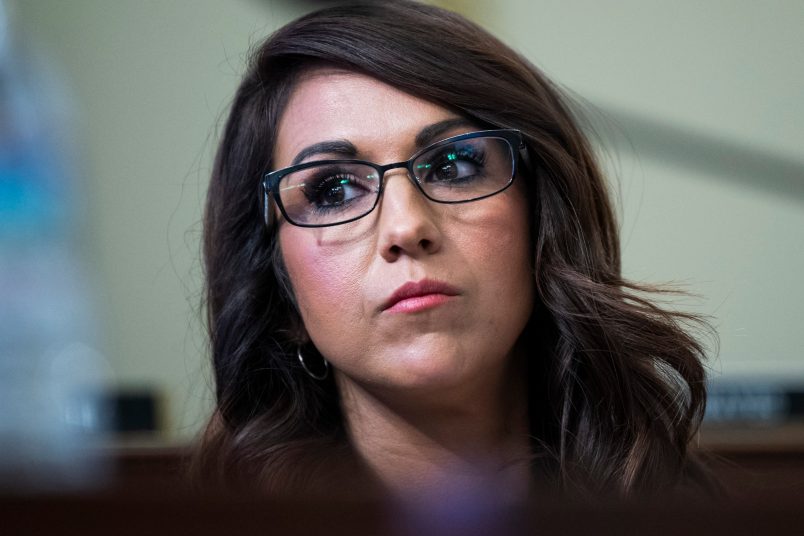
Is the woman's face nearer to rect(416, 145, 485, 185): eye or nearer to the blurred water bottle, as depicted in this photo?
rect(416, 145, 485, 185): eye

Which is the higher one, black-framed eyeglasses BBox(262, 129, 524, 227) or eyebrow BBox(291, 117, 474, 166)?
eyebrow BBox(291, 117, 474, 166)

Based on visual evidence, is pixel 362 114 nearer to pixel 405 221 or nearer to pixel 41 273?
pixel 405 221

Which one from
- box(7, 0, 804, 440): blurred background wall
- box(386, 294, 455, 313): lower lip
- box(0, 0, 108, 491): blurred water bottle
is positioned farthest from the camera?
box(0, 0, 108, 491): blurred water bottle

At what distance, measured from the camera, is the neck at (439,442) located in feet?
3.29

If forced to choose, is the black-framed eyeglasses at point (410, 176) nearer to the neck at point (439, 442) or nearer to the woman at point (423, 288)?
the woman at point (423, 288)

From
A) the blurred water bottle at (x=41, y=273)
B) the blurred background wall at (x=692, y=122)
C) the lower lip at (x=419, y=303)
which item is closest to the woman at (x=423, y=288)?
the lower lip at (x=419, y=303)

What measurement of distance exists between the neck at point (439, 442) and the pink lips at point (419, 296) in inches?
4.9

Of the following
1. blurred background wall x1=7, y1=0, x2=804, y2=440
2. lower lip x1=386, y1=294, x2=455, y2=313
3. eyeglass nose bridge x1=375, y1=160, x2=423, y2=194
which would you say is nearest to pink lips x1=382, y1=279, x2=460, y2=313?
lower lip x1=386, y1=294, x2=455, y2=313

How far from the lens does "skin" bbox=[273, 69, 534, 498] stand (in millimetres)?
916

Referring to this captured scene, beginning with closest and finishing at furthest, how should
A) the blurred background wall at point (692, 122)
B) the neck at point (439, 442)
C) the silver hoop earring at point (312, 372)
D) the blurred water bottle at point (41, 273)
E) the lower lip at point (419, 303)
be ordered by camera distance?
the lower lip at point (419, 303) < the neck at point (439, 442) < the silver hoop earring at point (312, 372) < the blurred background wall at point (692, 122) < the blurred water bottle at point (41, 273)

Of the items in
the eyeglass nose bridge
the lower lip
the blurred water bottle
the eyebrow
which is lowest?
the blurred water bottle

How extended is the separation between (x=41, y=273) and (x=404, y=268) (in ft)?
5.45

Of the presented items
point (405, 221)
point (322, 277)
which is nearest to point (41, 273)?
point (322, 277)

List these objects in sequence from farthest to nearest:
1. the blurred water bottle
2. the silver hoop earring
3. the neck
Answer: the blurred water bottle → the silver hoop earring → the neck
